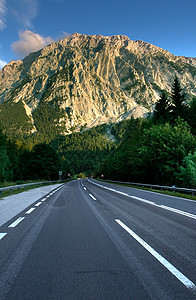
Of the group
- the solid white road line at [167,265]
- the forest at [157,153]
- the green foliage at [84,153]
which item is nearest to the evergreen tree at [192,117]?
the forest at [157,153]

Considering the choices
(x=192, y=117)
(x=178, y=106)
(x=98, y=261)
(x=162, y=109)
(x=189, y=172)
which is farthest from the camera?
(x=162, y=109)

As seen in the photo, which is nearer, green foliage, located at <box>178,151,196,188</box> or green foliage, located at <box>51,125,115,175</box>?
green foliage, located at <box>178,151,196,188</box>

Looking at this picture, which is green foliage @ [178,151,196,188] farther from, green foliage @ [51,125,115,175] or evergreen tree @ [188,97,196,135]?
green foliage @ [51,125,115,175]

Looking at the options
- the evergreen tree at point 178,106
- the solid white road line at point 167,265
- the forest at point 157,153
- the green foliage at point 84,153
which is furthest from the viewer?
the green foliage at point 84,153

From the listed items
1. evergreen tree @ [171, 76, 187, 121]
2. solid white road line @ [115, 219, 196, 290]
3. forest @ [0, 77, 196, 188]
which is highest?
evergreen tree @ [171, 76, 187, 121]

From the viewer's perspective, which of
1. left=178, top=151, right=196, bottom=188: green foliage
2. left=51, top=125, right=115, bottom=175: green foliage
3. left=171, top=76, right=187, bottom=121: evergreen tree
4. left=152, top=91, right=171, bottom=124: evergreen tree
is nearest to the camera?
left=178, top=151, right=196, bottom=188: green foliage

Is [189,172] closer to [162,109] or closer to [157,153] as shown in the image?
[157,153]

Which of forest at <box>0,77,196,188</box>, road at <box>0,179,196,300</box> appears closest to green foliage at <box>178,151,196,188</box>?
forest at <box>0,77,196,188</box>

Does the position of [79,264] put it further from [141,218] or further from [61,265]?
[141,218]

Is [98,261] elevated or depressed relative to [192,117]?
depressed

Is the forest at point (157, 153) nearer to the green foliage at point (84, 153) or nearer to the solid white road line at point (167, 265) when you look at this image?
the solid white road line at point (167, 265)

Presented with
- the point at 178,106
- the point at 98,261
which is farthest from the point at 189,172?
the point at 178,106

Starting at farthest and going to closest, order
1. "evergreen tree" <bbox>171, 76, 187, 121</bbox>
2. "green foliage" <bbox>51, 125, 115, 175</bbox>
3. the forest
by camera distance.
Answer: "green foliage" <bbox>51, 125, 115, 175</bbox> < "evergreen tree" <bbox>171, 76, 187, 121</bbox> < the forest

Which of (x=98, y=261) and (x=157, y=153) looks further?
(x=157, y=153)
